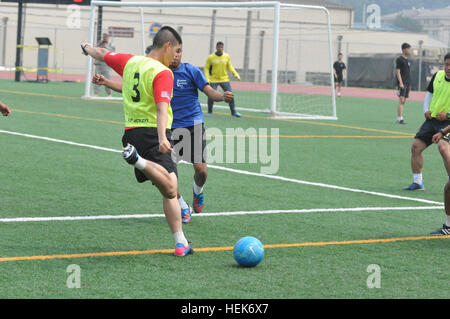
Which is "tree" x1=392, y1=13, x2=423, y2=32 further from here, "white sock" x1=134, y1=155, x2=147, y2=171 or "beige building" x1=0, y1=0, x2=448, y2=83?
"white sock" x1=134, y1=155, x2=147, y2=171

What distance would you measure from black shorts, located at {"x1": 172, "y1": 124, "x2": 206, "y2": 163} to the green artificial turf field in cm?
64

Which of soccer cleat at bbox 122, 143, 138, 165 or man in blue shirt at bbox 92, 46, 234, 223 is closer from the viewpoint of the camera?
soccer cleat at bbox 122, 143, 138, 165

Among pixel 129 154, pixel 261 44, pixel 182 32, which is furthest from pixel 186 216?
pixel 182 32

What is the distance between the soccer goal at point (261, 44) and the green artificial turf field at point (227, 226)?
8188 millimetres

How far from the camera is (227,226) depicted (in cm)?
799

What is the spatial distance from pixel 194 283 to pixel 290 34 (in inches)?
1651

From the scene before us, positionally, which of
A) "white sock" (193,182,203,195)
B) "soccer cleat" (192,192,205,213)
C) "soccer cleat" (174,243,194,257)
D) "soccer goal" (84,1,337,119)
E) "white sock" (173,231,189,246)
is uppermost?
"soccer goal" (84,1,337,119)

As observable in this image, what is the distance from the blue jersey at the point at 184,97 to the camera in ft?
28.6

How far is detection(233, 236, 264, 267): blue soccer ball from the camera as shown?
6.23 metres

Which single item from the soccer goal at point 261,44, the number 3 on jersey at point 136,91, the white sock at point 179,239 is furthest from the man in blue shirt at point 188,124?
the soccer goal at point 261,44

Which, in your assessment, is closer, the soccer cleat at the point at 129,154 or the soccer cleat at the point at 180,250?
the soccer cleat at the point at 129,154

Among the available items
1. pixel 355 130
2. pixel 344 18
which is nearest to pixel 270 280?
pixel 355 130

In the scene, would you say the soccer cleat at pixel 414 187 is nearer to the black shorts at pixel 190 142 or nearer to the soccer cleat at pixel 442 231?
the soccer cleat at pixel 442 231

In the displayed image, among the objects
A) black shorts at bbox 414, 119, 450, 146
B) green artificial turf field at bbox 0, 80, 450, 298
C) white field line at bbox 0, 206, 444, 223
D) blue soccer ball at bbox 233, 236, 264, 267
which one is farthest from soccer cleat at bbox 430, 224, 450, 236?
black shorts at bbox 414, 119, 450, 146
